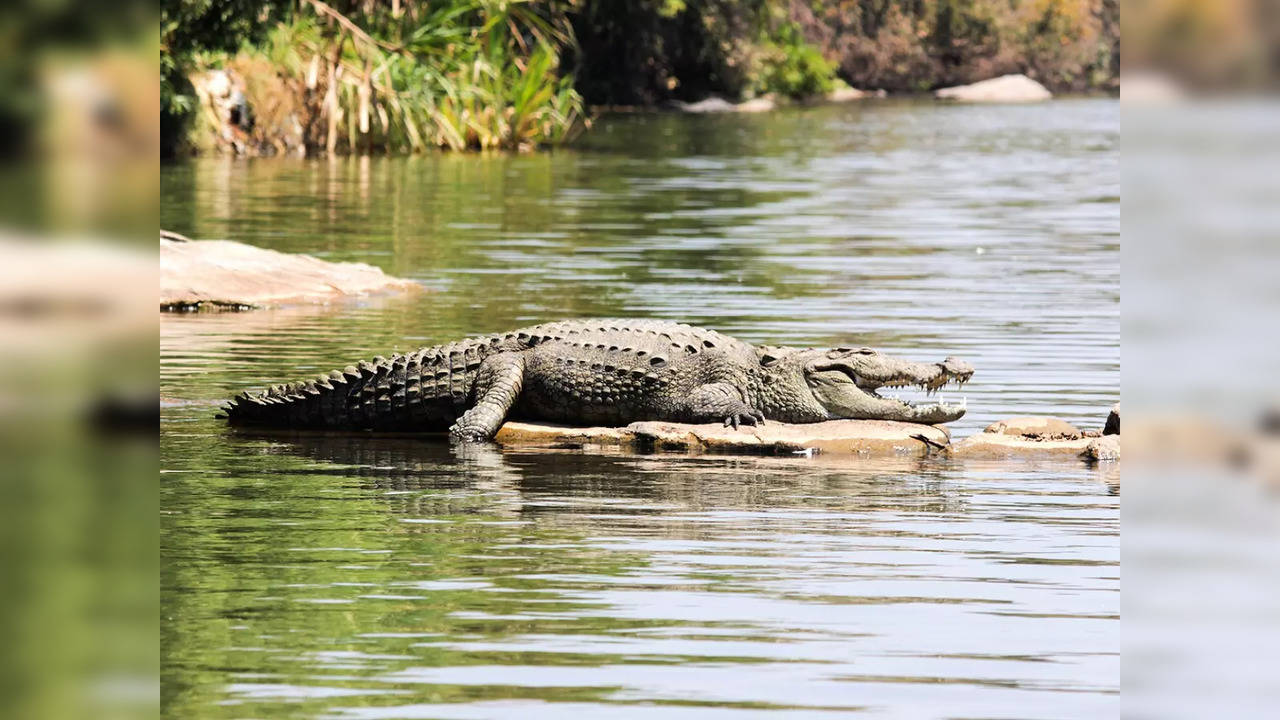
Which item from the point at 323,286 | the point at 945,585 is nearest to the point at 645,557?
the point at 945,585

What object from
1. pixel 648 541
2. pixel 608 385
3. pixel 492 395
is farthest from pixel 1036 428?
pixel 648 541

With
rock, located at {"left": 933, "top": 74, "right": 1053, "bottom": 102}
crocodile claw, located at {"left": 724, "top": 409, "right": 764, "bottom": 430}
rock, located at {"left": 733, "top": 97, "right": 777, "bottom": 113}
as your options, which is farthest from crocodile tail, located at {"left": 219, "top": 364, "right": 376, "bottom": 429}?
rock, located at {"left": 933, "top": 74, "right": 1053, "bottom": 102}

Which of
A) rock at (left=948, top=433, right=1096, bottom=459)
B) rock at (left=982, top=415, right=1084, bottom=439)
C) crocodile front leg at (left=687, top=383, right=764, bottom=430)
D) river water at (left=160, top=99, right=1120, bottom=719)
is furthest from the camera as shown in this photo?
crocodile front leg at (left=687, top=383, right=764, bottom=430)

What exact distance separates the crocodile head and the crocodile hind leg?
1.48 meters

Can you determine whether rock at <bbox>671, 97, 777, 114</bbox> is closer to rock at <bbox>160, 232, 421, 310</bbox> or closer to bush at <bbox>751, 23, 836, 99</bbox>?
bush at <bbox>751, 23, 836, 99</bbox>

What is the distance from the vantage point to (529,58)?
4241 cm

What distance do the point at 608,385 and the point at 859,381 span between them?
1398mm

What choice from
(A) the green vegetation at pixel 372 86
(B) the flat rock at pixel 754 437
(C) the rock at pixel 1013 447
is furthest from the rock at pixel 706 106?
(C) the rock at pixel 1013 447

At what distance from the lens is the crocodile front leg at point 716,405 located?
391 inches

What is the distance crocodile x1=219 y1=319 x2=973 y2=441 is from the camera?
10000mm

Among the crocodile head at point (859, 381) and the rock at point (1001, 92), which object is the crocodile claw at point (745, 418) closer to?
the crocodile head at point (859, 381)

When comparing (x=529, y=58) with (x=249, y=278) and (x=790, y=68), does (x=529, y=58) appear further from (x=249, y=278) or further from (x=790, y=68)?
(x=790, y=68)
